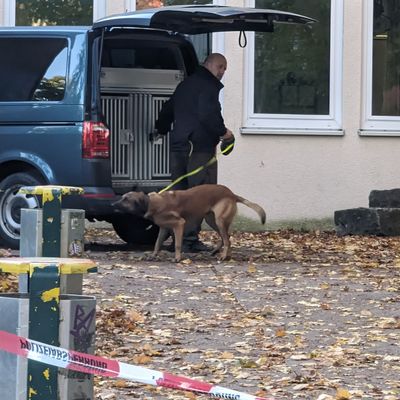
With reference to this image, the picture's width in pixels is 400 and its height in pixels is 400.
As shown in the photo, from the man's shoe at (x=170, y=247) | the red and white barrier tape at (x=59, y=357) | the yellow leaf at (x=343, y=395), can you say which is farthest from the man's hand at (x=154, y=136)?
the red and white barrier tape at (x=59, y=357)

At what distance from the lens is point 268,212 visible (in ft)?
56.7

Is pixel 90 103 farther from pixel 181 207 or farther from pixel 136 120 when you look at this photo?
pixel 181 207

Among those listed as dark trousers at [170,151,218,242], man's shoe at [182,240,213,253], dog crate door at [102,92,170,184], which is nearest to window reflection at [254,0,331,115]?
dog crate door at [102,92,170,184]

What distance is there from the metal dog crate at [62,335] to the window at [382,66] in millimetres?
13481

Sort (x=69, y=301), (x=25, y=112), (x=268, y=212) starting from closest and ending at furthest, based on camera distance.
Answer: (x=69, y=301) < (x=25, y=112) < (x=268, y=212)

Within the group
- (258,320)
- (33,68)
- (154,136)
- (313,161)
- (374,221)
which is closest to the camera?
(258,320)

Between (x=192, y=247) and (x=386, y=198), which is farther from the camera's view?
(x=386, y=198)

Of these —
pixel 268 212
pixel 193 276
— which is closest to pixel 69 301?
pixel 193 276

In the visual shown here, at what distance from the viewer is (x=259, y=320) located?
30.6ft

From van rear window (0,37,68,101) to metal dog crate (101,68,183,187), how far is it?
0.57 m

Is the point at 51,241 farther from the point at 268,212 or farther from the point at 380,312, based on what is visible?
the point at 268,212

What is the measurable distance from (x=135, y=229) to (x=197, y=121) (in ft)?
5.96

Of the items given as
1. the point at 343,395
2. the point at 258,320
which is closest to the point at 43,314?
the point at 343,395

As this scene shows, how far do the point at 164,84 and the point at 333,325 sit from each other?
502cm
